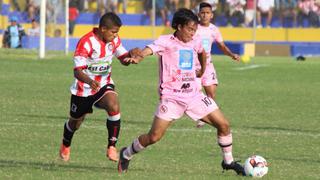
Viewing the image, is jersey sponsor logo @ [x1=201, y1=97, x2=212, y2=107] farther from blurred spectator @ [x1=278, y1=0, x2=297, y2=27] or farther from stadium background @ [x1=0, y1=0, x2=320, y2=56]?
blurred spectator @ [x1=278, y1=0, x2=297, y2=27]

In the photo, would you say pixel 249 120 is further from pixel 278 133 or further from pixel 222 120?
pixel 222 120

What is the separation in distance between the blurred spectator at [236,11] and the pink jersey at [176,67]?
28825mm

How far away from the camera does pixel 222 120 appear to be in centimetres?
1091

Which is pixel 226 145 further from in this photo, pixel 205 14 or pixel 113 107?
pixel 205 14

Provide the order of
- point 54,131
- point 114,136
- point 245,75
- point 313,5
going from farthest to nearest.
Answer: point 313,5 → point 245,75 → point 54,131 → point 114,136

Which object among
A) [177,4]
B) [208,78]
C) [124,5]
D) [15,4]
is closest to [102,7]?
[124,5]

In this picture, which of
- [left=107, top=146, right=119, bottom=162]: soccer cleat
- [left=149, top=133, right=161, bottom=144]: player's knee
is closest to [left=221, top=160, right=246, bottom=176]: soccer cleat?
[left=149, top=133, right=161, bottom=144]: player's knee

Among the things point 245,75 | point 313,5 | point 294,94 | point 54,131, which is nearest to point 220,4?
point 313,5

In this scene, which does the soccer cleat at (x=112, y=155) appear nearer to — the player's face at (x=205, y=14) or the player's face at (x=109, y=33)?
the player's face at (x=109, y=33)

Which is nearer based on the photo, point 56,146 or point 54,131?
point 56,146

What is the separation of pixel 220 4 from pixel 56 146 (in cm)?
2738

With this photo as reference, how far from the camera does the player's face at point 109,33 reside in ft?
38.6

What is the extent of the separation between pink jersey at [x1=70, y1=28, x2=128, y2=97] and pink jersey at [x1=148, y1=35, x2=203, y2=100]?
3.73 ft

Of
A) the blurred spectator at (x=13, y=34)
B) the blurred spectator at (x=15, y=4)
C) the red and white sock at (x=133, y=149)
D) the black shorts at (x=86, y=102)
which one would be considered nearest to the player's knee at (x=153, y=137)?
the red and white sock at (x=133, y=149)
